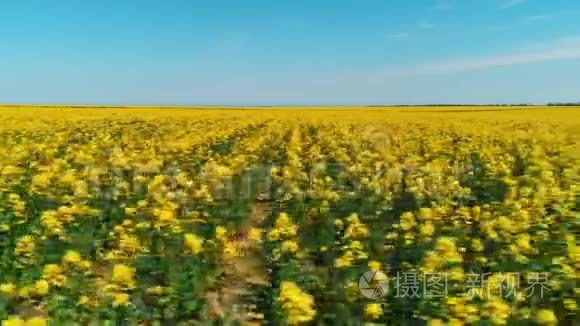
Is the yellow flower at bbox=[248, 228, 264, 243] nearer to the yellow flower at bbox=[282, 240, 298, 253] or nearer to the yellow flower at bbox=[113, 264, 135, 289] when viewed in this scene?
the yellow flower at bbox=[282, 240, 298, 253]

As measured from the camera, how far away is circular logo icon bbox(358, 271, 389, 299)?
5.51 metres

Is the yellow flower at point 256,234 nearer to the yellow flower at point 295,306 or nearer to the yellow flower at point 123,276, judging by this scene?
the yellow flower at point 123,276

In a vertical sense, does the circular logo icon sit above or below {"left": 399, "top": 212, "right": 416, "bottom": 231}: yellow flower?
below

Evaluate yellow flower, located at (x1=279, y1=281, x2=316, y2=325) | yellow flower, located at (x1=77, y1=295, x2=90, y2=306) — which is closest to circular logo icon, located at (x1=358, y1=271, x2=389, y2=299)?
yellow flower, located at (x1=279, y1=281, x2=316, y2=325)

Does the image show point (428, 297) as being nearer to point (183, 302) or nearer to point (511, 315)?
point (511, 315)

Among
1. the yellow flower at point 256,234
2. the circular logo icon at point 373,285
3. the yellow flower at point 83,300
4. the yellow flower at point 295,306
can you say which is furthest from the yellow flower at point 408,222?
the yellow flower at point 83,300

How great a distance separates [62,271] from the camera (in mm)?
5691

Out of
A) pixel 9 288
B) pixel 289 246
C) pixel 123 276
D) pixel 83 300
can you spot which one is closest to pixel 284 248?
pixel 289 246

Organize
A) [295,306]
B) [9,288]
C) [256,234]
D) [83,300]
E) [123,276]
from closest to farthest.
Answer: [295,306] → [123,276] → [83,300] → [9,288] → [256,234]

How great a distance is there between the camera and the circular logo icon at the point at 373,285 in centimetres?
551

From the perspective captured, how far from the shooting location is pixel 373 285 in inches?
218

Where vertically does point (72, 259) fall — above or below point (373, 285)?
above

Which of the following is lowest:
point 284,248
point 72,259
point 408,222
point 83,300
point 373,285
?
point 83,300

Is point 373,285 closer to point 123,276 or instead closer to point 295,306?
point 295,306
